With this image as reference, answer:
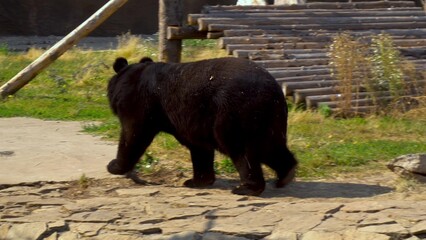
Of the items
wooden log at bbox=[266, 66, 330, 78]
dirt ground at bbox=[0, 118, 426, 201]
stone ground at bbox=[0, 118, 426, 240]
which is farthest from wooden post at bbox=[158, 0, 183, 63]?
stone ground at bbox=[0, 118, 426, 240]

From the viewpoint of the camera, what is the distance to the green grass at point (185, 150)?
9.15 m

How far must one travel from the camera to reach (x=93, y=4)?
75.3ft

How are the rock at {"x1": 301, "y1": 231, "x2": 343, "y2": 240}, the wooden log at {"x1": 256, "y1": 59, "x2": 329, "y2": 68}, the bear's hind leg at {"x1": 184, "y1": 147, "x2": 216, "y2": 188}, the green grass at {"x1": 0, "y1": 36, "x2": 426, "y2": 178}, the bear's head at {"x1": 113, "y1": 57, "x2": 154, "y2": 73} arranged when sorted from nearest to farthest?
the rock at {"x1": 301, "y1": 231, "x2": 343, "y2": 240} < the bear's hind leg at {"x1": 184, "y1": 147, "x2": 216, "y2": 188} < the bear's head at {"x1": 113, "y1": 57, "x2": 154, "y2": 73} < the green grass at {"x1": 0, "y1": 36, "x2": 426, "y2": 178} < the wooden log at {"x1": 256, "y1": 59, "x2": 329, "y2": 68}

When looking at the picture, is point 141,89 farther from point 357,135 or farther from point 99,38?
point 99,38

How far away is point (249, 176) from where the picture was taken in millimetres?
7781

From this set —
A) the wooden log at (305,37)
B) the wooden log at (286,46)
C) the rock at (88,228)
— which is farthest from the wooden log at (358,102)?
the rock at (88,228)

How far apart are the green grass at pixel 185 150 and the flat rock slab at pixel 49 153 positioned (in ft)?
1.33

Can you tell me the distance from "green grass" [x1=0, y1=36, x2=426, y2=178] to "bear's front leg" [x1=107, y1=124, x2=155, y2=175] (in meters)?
0.45

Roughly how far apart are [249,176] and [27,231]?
6.38 feet

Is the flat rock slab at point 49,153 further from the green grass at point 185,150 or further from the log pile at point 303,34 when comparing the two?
the log pile at point 303,34

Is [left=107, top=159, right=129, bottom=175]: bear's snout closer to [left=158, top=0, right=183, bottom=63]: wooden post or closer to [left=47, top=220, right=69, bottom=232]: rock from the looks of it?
[left=47, top=220, right=69, bottom=232]: rock

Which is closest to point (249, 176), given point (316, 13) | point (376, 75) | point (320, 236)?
point (320, 236)

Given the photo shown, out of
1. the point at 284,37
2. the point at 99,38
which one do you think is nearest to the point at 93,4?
the point at 99,38

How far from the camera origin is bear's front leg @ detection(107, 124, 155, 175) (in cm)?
834
